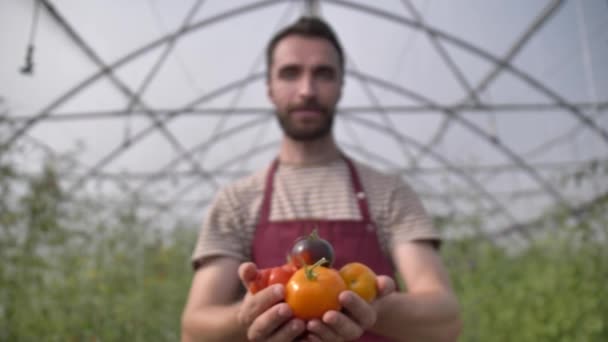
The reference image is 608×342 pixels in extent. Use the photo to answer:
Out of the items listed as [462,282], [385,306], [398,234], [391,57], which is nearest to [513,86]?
[391,57]

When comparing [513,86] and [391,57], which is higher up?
[391,57]

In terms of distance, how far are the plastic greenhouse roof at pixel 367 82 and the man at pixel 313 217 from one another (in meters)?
2.01

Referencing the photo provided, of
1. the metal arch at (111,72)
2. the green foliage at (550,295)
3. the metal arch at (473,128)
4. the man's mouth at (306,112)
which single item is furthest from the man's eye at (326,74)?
the metal arch at (473,128)

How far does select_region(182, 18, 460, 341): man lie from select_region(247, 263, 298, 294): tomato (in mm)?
292

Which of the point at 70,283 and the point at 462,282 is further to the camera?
the point at 462,282

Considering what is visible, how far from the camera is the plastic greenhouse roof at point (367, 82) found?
4719mm

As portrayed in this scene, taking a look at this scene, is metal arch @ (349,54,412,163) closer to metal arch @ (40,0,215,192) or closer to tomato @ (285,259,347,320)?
metal arch @ (40,0,215,192)

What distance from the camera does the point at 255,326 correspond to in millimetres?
946

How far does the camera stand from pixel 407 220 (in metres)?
1.58

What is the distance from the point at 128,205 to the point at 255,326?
4304 millimetres

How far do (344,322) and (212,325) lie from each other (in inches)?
21.6

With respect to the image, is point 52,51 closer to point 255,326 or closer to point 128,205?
Result: point 128,205

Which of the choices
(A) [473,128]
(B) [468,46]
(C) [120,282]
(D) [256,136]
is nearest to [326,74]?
(C) [120,282]

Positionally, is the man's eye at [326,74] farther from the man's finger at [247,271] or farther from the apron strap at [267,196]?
the man's finger at [247,271]
